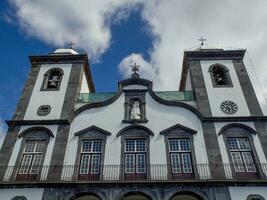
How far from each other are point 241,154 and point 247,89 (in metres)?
4.93

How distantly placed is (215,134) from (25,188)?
10.8 meters

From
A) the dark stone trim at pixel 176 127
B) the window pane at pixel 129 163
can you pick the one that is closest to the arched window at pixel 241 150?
the dark stone trim at pixel 176 127

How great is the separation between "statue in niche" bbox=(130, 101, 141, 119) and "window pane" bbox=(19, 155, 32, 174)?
21.1 feet

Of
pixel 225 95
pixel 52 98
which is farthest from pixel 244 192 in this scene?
pixel 52 98

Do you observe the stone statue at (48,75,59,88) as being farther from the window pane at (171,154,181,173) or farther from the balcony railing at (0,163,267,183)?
the window pane at (171,154,181,173)

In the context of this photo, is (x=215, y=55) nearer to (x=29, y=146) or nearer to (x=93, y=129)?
(x=93, y=129)

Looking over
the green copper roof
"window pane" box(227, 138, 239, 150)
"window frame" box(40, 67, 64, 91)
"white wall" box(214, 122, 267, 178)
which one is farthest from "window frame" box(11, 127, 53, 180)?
"window pane" box(227, 138, 239, 150)

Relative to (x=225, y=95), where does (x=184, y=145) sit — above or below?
below

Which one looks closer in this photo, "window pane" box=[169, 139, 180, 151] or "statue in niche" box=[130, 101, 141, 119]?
"window pane" box=[169, 139, 180, 151]

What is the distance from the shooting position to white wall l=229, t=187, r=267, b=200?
15.0m

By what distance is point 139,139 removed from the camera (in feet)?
58.3

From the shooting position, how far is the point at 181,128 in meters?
18.0

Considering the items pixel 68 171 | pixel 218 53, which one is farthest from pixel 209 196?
pixel 218 53

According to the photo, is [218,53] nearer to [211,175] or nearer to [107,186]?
[211,175]
